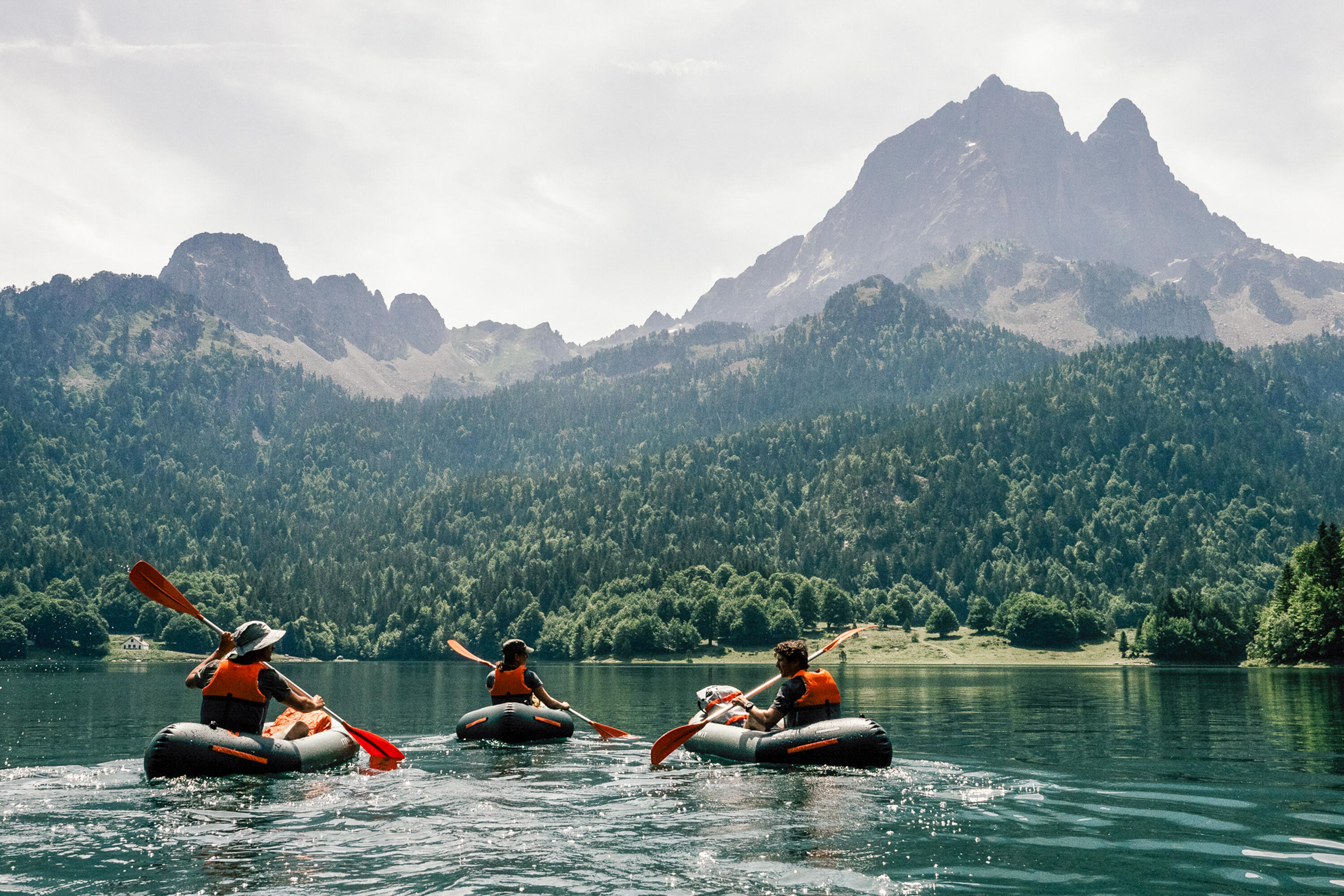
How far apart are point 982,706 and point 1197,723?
14484 mm

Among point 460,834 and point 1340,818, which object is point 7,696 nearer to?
point 460,834

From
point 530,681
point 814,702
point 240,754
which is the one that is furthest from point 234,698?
point 814,702

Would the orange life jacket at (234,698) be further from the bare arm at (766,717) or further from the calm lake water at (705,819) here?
the bare arm at (766,717)

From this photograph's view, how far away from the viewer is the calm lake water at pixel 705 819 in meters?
15.9

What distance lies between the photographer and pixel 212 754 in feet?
79.3

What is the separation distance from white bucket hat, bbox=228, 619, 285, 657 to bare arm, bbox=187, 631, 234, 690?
1.32 ft

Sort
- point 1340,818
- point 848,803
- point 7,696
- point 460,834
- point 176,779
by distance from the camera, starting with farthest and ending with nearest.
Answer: point 7,696 → point 176,779 → point 848,803 → point 1340,818 → point 460,834

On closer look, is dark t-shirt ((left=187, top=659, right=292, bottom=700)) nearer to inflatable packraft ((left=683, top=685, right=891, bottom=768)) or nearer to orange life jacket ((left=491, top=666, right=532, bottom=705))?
orange life jacket ((left=491, top=666, right=532, bottom=705))

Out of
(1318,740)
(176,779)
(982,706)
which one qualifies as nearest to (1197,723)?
(1318,740)

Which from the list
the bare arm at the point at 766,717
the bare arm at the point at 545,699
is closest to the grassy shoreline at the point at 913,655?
the bare arm at the point at 545,699

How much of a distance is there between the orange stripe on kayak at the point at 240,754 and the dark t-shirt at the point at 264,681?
4.79ft

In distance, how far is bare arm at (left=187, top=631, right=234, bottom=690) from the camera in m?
26.2

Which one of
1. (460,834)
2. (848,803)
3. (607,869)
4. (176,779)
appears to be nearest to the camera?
(607,869)

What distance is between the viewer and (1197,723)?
43531 millimetres
